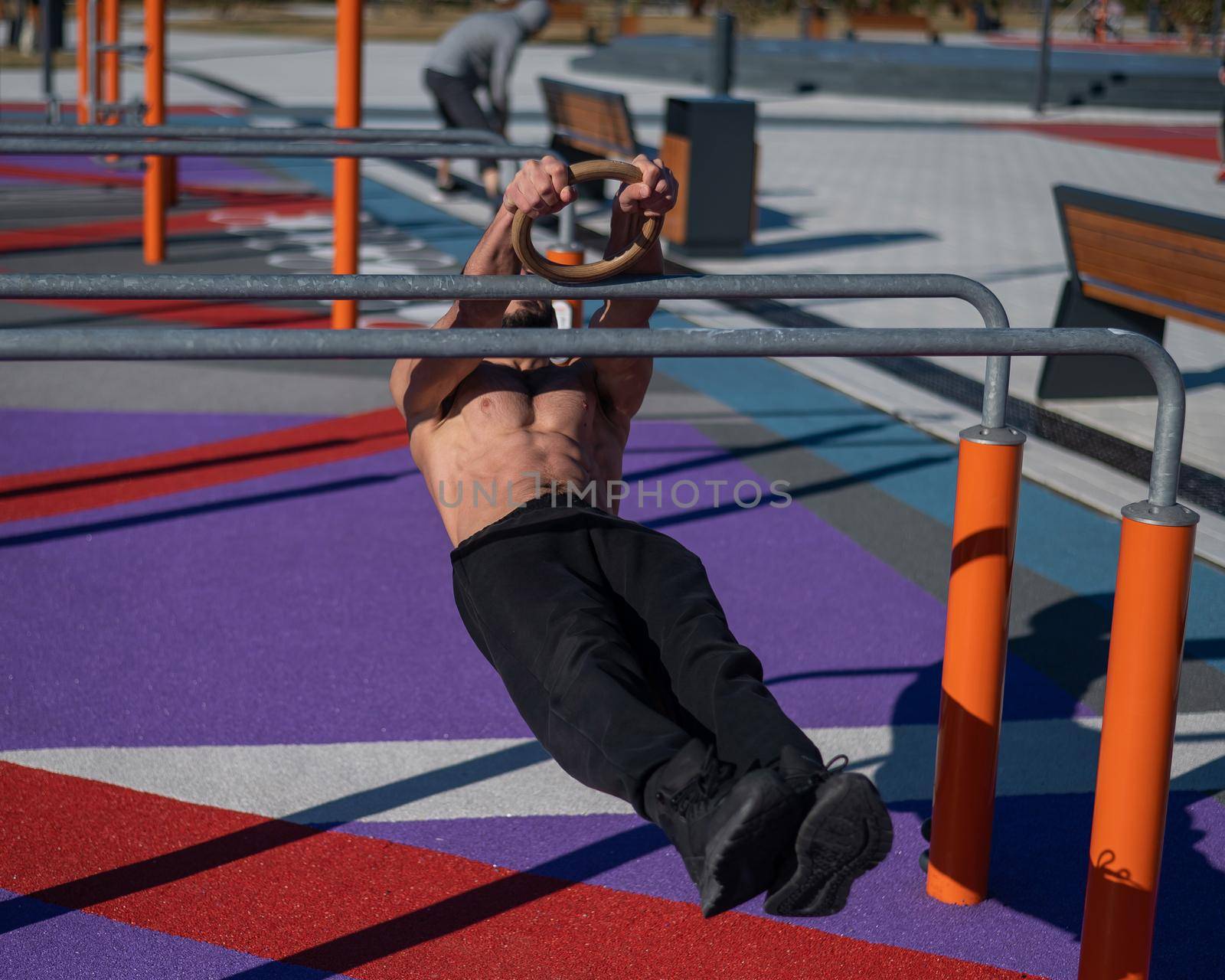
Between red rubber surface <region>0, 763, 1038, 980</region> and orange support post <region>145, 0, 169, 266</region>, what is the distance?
6395 mm

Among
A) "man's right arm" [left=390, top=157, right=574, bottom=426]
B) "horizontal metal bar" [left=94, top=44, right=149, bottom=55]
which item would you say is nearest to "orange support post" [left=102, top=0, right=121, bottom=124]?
"horizontal metal bar" [left=94, top=44, right=149, bottom=55]

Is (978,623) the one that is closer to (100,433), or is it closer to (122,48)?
(100,433)

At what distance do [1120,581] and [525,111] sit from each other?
1891cm

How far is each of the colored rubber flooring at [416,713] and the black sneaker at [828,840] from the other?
2.20ft

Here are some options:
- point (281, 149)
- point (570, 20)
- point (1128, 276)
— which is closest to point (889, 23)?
point (570, 20)

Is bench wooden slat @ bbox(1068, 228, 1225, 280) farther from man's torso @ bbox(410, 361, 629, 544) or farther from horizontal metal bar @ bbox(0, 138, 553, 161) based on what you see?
man's torso @ bbox(410, 361, 629, 544)

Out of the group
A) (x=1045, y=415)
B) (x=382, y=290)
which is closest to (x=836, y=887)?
(x=382, y=290)

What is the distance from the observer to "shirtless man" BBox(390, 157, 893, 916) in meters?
2.08

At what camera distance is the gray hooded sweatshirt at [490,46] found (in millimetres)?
10727

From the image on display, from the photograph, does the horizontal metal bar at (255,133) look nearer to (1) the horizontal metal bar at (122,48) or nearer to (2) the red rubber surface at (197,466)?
(2) the red rubber surface at (197,466)

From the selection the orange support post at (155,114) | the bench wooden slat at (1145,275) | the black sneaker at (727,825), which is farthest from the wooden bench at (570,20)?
the black sneaker at (727,825)

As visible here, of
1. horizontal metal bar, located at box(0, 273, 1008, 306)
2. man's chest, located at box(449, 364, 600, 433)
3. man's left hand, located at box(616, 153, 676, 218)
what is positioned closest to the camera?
horizontal metal bar, located at box(0, 273, 1008, 306)

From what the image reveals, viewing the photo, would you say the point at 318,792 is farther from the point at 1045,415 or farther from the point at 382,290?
the point at 1045,415

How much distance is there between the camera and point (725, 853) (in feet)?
6.68
